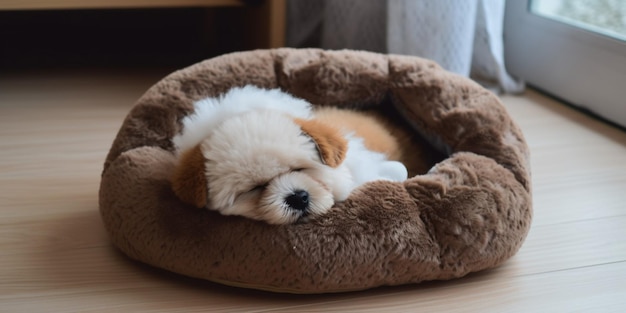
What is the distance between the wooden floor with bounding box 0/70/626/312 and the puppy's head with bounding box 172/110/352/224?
15 cm

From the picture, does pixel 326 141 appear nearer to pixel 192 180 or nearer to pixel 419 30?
pixel 192 180

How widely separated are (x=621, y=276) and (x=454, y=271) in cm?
30

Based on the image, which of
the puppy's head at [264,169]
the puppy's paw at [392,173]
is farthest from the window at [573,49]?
the puppy's head at [264,169]

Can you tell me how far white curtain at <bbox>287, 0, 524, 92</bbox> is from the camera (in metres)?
2.02

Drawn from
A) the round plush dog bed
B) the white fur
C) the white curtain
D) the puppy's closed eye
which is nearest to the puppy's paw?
the round plush dog bed

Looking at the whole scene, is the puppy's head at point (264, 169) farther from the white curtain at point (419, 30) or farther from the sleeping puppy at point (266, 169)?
the white curtain at point (419, 30)

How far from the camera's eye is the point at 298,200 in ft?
3.60

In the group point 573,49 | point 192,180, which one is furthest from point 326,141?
point 573,49

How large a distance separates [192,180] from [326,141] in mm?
223

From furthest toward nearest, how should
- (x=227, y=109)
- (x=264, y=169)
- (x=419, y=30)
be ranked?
(x=419, y=30)
(x=227, y=109)
(x=264, y=169)

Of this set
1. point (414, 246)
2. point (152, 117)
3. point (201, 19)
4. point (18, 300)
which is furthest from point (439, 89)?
point (201, 19)

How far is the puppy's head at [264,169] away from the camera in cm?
108

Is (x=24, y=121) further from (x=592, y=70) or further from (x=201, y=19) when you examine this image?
(x=592, y=70)

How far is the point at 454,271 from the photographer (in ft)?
3.73
